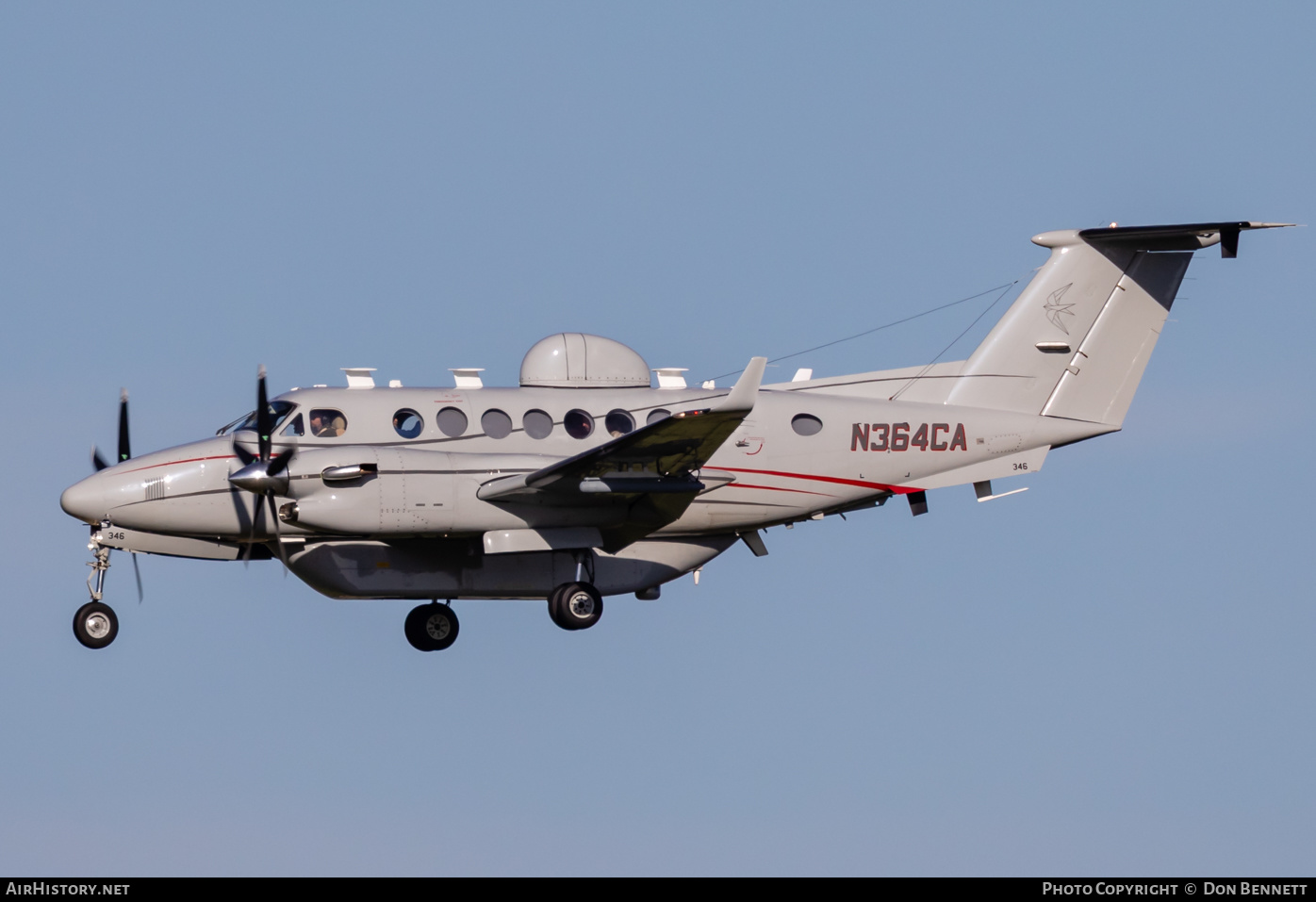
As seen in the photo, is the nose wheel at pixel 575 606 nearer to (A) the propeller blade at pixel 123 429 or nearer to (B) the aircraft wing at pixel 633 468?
(B) the aircraft wing at pixel 633 468

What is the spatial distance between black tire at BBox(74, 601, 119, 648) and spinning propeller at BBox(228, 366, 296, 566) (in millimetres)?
2128

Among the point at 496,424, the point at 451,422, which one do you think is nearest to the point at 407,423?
the point at 451,422

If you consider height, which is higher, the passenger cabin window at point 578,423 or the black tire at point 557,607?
the passenger cabin window at point 578,423

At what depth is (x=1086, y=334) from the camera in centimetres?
2706

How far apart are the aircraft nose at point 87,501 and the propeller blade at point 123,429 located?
1.43m

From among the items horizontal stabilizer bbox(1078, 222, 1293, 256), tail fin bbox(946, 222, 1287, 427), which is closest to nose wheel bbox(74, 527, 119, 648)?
tail fin bbox(946, 222, 1287, 427)

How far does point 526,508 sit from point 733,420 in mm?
3215

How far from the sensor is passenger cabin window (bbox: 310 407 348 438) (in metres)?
24.2

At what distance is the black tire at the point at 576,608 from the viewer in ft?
79.7

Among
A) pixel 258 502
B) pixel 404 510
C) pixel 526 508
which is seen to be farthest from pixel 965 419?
pixel 258 502

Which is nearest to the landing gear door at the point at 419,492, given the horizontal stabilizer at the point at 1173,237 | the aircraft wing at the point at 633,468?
the aircraft wing at the point at 633,468

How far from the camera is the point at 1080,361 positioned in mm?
26969

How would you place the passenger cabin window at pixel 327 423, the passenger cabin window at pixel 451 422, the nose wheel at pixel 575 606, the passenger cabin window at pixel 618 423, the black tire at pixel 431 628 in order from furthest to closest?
the black tire at pixel 431 628, the passenger cabin window at pixel 618 423, the passenger cabin window at pixel 451 422, the nose wheel at pixel 575 606, the passenger cabin window at pixel 327 423

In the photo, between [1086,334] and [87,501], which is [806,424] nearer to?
[1086,334]
